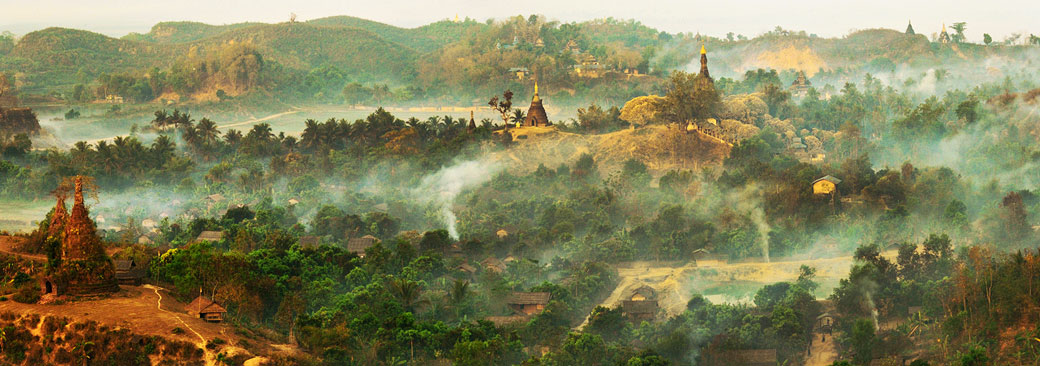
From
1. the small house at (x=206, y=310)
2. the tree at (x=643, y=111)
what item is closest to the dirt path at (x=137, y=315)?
the small house at (x=206, y=310)

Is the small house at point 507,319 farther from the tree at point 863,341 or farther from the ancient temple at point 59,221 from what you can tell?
the ancient temple at point 59,221

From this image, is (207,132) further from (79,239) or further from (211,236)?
(79,239)

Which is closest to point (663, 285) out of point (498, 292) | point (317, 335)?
point (498, 292)

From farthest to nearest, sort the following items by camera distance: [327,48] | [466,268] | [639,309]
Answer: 1. [327,48]
2. [466,268]
3. [639,309]

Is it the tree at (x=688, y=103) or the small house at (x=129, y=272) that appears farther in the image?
the tree at (x=688, y=103)

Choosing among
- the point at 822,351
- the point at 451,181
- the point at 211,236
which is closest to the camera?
the point at 822,351

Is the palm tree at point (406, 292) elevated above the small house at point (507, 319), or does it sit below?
above

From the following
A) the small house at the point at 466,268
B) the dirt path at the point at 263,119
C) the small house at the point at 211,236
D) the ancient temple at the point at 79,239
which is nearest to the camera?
the ancient temple at the point at 79,239

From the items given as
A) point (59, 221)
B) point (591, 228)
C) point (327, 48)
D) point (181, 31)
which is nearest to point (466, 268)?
point (591, 228)
